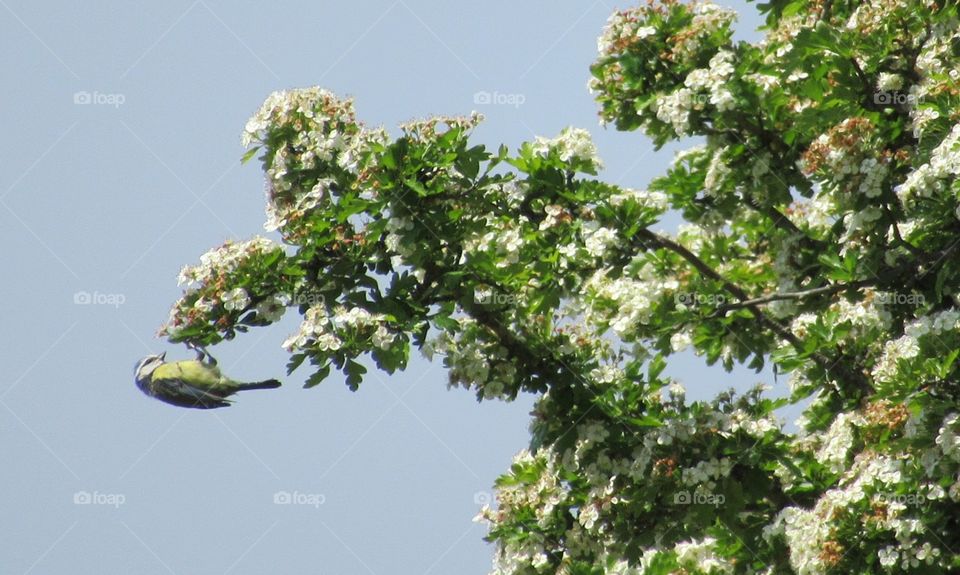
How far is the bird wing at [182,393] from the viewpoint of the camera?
10.4 meters

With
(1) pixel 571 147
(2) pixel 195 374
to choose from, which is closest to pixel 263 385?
(2) pixel 195 374

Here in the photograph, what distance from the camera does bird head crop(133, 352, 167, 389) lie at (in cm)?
1046

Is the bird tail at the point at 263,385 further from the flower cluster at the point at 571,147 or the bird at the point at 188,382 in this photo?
the flower cluster at the point at 571,147

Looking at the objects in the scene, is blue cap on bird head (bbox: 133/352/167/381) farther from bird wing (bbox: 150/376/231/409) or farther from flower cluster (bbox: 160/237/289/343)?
flower cluster (bbox: 160/237/289/343)

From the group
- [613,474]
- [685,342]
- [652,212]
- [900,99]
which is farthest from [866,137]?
[613,474]

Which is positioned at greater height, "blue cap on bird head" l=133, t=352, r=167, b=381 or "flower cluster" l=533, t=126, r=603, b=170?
"flower cluster" l=533, t=126, r=603, b=170

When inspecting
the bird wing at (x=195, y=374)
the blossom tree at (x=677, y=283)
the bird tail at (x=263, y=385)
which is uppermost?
the blossom tree at (x=677, y=283)

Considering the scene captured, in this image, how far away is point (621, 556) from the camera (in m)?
10.8

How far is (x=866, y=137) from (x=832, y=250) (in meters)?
1.18

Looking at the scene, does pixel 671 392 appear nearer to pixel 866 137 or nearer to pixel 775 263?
pixel 775 263

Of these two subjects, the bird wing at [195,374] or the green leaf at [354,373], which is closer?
the green leaf at [354,373]

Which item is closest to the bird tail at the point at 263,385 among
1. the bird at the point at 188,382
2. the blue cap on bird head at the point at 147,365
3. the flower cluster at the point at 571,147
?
the bird at the point at 188,382

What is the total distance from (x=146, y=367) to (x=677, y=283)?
437 centimetres

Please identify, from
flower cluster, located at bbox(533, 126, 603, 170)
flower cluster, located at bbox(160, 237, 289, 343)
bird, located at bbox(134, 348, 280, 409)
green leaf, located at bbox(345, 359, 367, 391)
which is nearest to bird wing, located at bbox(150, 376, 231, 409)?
bird, located at bbox(134, 348, 280, 409)
